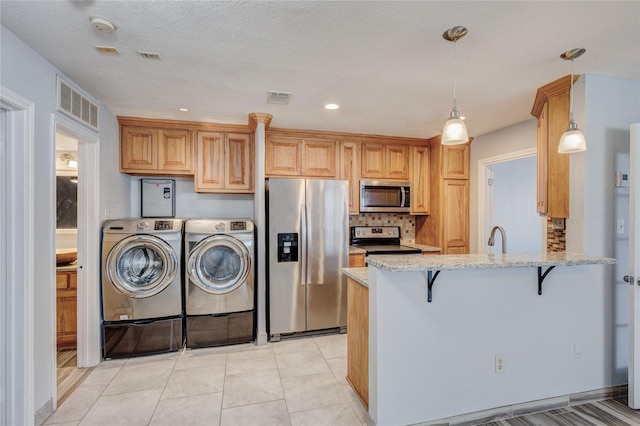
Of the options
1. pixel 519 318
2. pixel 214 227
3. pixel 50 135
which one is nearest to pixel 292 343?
pixel 214 227

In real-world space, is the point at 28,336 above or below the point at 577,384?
above

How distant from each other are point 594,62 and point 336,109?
1953 mm

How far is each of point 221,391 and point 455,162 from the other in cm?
371

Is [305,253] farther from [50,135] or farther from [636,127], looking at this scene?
[636,127]

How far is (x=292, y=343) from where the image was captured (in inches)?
133

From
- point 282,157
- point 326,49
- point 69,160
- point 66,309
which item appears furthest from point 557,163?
point 69,160

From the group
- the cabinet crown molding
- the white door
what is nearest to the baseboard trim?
the white door

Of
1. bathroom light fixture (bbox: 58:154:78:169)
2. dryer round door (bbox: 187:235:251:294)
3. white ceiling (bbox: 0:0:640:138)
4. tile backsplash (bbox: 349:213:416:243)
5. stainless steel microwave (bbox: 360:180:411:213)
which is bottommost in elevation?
dryer round door (bbox: 187:235:251:294)

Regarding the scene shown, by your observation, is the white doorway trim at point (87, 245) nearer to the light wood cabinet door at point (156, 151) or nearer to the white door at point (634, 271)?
the light wood cabinet door at point (156, 151)

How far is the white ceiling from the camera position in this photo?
5.29ft

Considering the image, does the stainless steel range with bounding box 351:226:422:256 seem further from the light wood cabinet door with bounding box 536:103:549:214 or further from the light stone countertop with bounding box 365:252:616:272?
the light stone countertop with bounding box 365:252:616:272

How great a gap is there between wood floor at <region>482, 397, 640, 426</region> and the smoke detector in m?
3.23

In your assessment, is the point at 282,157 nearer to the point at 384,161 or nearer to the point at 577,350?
the point at 384,161

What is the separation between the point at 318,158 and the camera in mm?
3990
